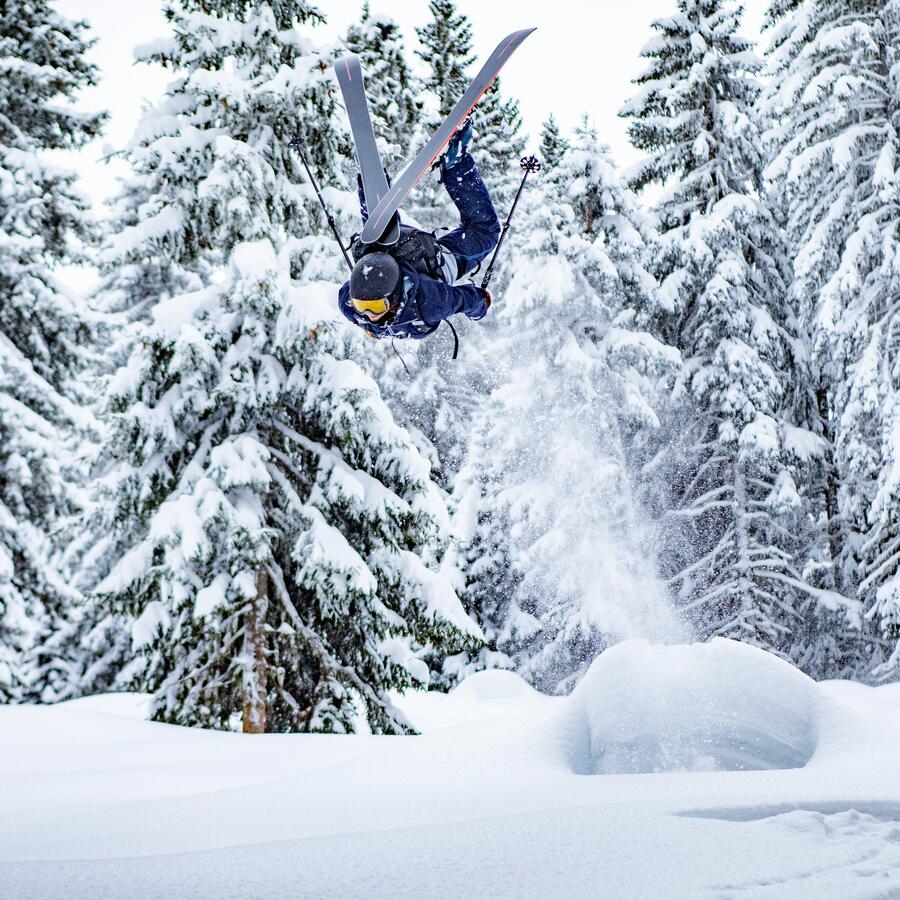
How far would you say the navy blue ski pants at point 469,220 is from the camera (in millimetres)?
6355

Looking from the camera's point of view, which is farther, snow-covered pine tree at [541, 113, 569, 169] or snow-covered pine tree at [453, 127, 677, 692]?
snow-covered pine tree at [541, 113, 569, 169]

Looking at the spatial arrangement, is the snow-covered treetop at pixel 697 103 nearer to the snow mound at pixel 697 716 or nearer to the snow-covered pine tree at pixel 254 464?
the snow-covered pine tree at pixel 254 464

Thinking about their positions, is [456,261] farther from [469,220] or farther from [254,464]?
[254,464]

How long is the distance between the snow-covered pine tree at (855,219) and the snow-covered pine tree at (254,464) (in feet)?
25.7

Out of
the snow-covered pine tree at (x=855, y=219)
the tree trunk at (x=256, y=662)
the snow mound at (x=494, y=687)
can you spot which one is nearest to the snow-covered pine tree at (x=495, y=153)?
the snow-covered pine tree at (x=855, y=219)

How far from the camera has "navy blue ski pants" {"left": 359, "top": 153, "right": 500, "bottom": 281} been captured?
20.9ft

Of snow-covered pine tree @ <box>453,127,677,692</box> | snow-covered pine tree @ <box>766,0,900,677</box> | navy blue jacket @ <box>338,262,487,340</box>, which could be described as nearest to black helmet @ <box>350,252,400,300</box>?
navy blue jacket @ <box>338,262,487,340</box>

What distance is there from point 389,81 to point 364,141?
17132 millimetres

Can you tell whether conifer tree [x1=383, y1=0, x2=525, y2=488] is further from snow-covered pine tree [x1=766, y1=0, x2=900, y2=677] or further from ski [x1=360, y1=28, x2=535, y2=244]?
ski [x1=360, y1=28, x2=535, y2=244]

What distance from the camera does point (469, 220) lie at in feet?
21.2

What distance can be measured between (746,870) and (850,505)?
14004mm

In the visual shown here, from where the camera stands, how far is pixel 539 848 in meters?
3.17

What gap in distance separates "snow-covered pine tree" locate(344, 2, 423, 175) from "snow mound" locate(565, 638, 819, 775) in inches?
530

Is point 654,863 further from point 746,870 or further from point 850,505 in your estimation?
point 850,505
